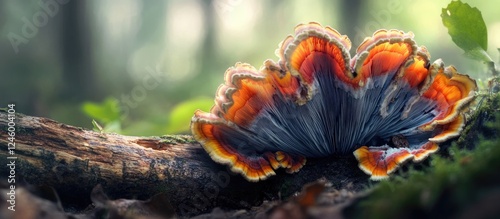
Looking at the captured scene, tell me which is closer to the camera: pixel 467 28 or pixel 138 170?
pixel 138 170

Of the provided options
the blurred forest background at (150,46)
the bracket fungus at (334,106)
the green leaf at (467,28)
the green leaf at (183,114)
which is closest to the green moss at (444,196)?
the bracket fungus at (334,106)

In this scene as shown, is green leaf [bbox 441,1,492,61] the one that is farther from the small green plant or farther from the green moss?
the green moss

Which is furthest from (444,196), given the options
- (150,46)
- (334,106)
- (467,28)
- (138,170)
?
(150,46)

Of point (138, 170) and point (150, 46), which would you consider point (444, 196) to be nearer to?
point (138, 170)

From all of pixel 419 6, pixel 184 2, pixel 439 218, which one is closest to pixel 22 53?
pixel 419 6

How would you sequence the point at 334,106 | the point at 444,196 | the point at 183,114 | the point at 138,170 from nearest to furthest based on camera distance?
the point at 444,196
the point at 138,170
the point at 334,106
the point at 183,114

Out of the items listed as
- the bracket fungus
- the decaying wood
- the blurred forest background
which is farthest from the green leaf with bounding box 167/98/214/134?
the bracket fungus
